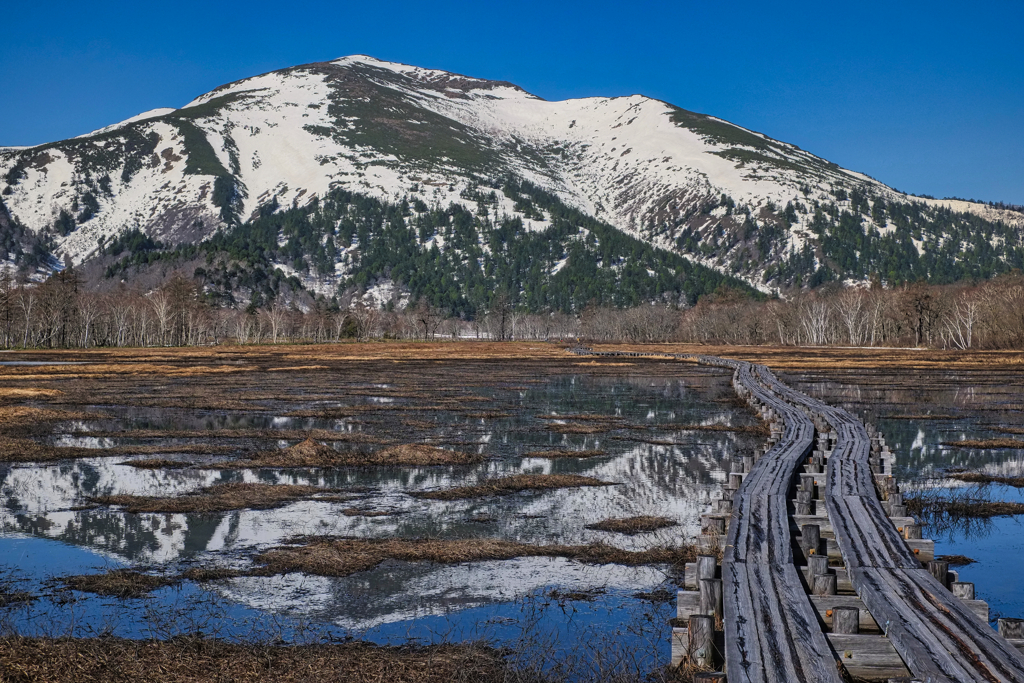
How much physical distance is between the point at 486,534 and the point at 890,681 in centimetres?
914

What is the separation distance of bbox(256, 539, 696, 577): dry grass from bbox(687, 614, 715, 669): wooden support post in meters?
4.93

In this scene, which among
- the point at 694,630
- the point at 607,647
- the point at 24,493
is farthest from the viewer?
the point at 24,493

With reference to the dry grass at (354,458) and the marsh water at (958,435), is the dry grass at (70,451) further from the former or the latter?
the marsh water at (958,435)

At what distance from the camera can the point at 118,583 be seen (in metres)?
12.0

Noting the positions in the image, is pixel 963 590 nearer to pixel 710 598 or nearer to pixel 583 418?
pixel 710 598

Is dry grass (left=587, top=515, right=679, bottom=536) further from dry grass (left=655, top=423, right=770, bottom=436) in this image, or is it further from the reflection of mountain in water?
dry grass (left=655, top=423, right=770, bottom=436)

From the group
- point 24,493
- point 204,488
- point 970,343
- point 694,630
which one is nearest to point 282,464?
point 204,488

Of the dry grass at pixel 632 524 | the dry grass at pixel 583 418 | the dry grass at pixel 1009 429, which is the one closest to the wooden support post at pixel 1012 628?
the dry grass at pixel 632 524

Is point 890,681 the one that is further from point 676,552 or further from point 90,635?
point 90,635

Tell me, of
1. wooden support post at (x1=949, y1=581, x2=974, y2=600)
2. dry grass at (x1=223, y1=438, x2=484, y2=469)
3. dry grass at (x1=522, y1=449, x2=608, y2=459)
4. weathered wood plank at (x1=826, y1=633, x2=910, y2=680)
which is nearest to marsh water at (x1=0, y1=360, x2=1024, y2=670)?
dry grass at (x1=522, y1=449, x2=608, y2=459)

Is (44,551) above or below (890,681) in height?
below

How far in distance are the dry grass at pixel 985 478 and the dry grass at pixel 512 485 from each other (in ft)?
29.1

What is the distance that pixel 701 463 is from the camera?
2311 cm

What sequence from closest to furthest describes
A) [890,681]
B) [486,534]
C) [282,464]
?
[890,681], [486,534], [282,464]
